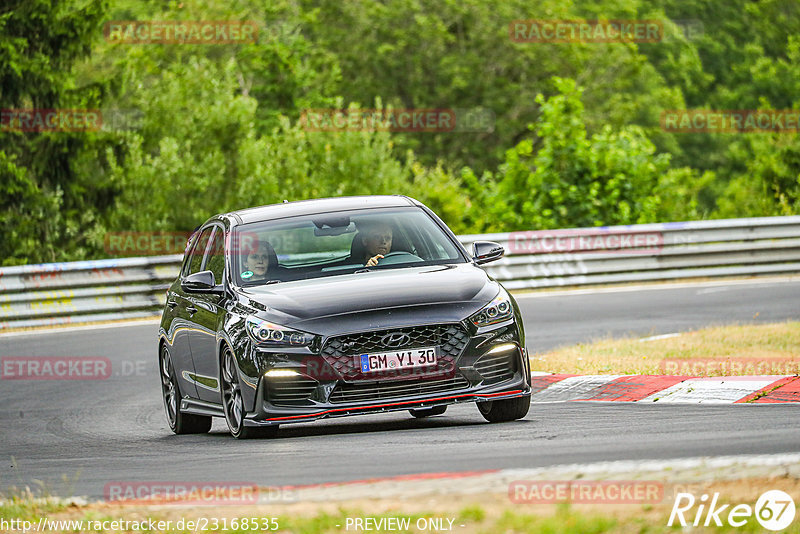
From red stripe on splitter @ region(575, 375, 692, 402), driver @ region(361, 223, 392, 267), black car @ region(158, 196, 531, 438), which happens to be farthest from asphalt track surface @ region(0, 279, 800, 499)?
driver @ region(361, 223, 392, 267)

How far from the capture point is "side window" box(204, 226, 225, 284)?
34.2 feet

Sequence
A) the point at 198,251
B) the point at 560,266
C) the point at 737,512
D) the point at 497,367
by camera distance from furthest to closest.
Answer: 1. the point at 560,266
2. the point at 198,251
3. the point at 497,367
4. the point at 737,512

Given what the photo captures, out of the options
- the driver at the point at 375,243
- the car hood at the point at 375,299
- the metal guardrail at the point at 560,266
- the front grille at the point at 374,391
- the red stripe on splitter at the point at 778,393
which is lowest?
the metal guardrail at the point at 560,266

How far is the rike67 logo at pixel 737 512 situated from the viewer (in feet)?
17.2

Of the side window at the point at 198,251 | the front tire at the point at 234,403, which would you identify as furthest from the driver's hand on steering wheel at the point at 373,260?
the side window at the point at 198,251

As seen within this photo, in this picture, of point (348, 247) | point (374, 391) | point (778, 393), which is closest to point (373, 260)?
point (348, 247)

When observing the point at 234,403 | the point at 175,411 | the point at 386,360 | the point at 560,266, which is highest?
the point at 386,360

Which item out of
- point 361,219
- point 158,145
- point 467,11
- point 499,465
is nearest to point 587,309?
point 361,219

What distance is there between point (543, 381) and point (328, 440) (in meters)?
3.46

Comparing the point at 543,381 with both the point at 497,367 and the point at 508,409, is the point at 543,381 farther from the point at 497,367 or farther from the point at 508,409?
the point at 497,367

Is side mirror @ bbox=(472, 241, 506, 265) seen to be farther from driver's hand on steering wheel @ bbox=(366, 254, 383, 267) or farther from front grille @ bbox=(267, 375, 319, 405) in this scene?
front grille @ bbox=(267, 375, 319, 405)

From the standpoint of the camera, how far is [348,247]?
34.1ft

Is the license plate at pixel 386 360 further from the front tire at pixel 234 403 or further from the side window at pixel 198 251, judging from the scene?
the side window at pixel 198 251

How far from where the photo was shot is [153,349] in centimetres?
1789
